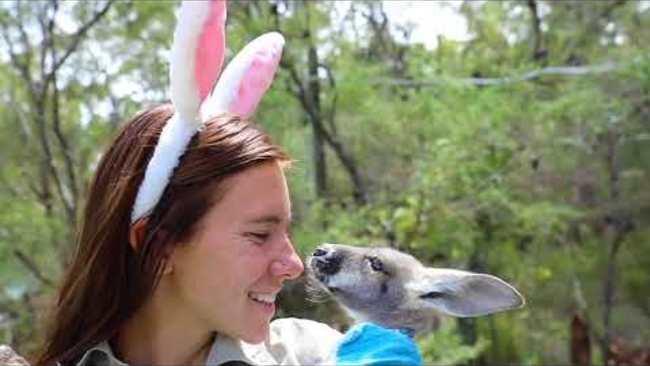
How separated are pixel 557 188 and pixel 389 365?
6579 millimetres

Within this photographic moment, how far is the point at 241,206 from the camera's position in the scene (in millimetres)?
1894

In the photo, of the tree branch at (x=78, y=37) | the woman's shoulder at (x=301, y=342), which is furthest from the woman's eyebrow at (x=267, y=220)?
the tree branch at (x=78, y=37)

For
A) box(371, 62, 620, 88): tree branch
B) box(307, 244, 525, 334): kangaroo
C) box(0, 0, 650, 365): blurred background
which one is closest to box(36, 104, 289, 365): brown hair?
box(307, 244, 525, 334): kangaroo

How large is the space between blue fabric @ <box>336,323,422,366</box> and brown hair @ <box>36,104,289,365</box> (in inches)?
12.8

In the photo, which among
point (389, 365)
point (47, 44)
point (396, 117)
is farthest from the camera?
point (396, 117)

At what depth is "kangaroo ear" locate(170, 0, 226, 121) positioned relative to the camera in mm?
1836

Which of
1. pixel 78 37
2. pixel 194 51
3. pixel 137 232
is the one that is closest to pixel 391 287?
pixel 137 232

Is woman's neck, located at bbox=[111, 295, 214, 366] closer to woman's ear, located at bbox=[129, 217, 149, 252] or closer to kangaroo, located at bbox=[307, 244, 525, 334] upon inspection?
woman's ear, located at bbox=[129, 217, 149, 252]

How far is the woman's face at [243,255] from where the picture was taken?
187cm

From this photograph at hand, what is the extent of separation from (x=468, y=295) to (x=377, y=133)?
16.6 ft

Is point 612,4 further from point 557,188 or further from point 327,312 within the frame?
point 327,312

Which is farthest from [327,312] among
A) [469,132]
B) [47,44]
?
[47,44]

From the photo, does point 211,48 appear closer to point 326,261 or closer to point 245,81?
point 245,81

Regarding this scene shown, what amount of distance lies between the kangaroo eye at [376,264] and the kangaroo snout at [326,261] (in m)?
0.08
